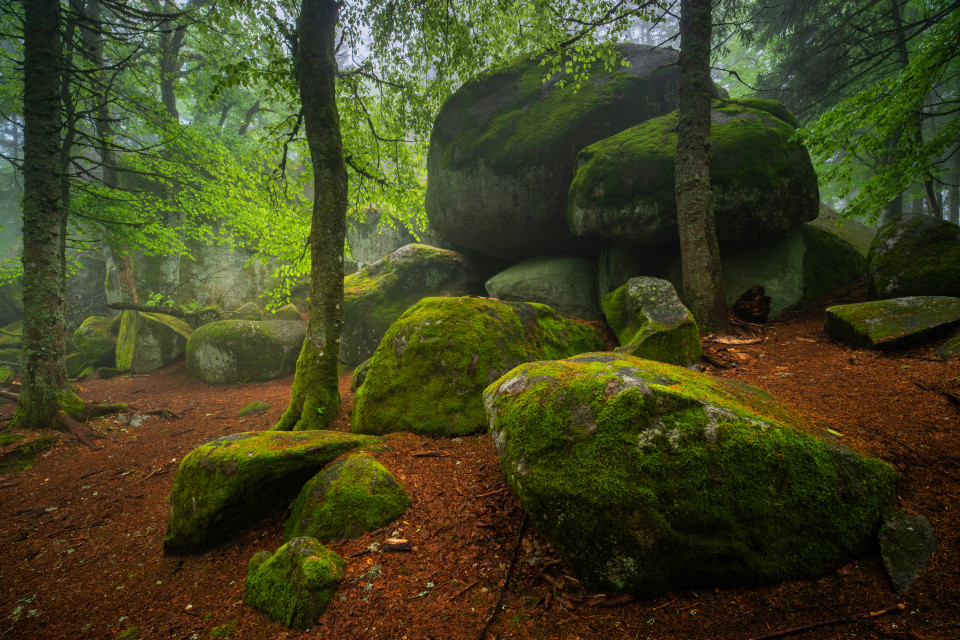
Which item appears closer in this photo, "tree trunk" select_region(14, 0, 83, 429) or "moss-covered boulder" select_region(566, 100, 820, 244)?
"tree trunk" select_region(14, 0, 83, 429)

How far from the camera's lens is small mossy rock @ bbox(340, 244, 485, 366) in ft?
33.5

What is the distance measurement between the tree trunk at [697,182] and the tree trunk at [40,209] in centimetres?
1061

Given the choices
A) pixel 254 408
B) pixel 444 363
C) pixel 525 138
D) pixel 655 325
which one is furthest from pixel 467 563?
pixel 525 138

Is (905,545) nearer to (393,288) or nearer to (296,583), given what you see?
(296,583)

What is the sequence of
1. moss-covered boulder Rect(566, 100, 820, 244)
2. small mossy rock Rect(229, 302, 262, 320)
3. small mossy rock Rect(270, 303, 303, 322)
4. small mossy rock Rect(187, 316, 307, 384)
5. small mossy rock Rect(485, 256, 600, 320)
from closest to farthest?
1. moss-covered boulder Rect(566, 100, 820, 244)
2. small mossy rock Rect(485, 256, 600, 320)
3. small mossy rock Rect(187, 316, 307, 384)
4. small mossy rock Rect(229, 302, 262, 320)
5. small mossy rock Rect(270, 303, 303, 322)

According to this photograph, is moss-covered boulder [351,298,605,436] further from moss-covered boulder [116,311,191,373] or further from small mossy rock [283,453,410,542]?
moss-covered boulder [116,311,191,373]

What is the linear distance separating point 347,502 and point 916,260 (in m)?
8.29

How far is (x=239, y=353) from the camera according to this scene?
428 inches

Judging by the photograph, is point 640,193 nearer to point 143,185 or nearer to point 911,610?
point 911,610

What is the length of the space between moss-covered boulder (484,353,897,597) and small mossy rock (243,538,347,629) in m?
1.47

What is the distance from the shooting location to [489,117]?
30.9ft

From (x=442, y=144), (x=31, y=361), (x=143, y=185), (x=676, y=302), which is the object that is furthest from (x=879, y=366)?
(x=143, y=185)

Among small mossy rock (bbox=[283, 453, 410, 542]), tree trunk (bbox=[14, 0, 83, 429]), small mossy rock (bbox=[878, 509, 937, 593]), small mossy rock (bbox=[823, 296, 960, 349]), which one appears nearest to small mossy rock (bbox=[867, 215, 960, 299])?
small mossy rock (bbox=[823, 296, 960, 349])

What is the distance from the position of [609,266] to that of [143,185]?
1639 cm
